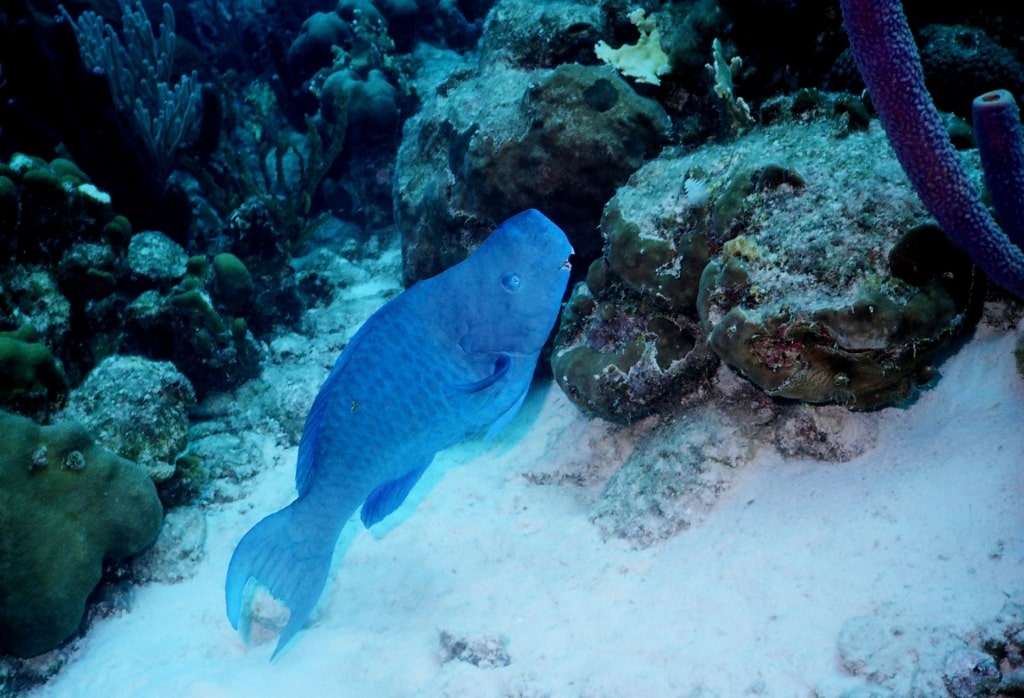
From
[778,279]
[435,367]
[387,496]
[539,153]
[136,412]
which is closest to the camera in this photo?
[435,367]

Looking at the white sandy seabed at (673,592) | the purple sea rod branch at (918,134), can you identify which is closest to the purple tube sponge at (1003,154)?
the purple sea rod branch at (918,134)

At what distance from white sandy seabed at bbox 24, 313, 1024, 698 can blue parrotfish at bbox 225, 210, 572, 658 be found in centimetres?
89

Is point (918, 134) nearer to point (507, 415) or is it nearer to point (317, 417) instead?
point (507, 415)

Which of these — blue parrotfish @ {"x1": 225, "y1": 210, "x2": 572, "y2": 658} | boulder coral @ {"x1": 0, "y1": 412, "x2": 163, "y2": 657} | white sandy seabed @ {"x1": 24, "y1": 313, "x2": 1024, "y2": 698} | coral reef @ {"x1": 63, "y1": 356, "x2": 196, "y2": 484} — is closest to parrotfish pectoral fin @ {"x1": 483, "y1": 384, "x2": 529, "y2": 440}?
blue parrotfish @ {"x1": 225, "y1": 210, "x2": 572, "y2": 658}

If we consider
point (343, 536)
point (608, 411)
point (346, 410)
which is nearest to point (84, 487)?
point (343, 536)

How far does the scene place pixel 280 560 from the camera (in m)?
2.61

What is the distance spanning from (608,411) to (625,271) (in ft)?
2.48

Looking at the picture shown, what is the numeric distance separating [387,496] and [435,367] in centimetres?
Result: 63

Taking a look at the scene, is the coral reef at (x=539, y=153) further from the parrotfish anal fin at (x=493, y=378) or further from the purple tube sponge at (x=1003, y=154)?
the parrotfish anal fin at (x=493, y=378)

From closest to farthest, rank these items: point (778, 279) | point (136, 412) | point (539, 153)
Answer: point (778, 279) → point (136, 412) → point (539, 153)

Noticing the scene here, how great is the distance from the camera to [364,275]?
6.91 meters

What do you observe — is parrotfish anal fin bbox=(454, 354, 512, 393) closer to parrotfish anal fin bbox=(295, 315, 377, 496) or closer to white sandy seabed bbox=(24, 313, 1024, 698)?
parrotfish anal fin bbox=(295, 315, 377, 496)

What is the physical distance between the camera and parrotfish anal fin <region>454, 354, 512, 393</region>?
7.22ft

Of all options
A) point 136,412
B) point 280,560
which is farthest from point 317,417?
point 136,412
